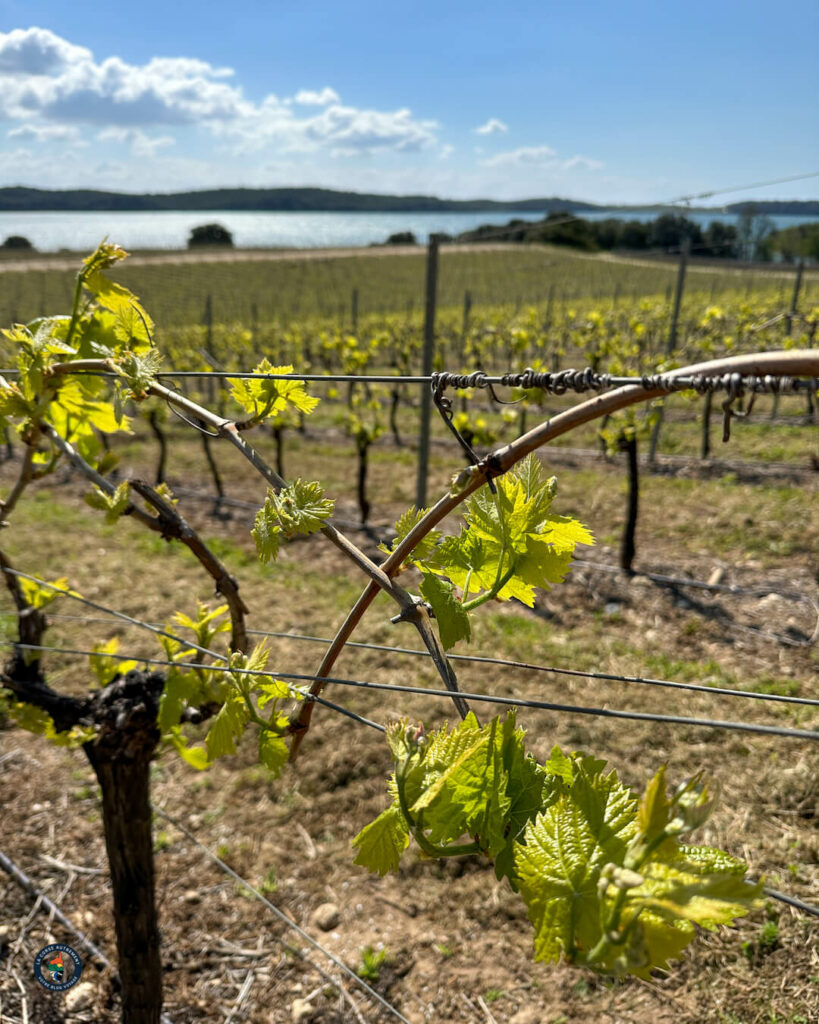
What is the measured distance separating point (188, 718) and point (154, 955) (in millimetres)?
850

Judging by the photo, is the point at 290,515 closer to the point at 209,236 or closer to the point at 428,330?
the point at 428,330

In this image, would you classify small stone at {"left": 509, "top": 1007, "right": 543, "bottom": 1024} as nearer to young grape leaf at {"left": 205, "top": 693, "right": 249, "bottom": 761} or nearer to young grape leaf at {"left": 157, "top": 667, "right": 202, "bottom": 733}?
young grape leaf at {"left": 157, "top": 667, "right": 202, "bottom": 733}

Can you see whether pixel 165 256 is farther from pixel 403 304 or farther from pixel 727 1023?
pixel 727 1023

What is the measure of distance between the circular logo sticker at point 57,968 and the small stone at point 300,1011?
77cm

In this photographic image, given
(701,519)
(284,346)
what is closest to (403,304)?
(284,346)

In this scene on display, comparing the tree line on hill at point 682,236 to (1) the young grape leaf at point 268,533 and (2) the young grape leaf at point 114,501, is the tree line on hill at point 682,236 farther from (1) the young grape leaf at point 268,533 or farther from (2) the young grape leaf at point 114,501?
(1) the young grape leaf at point 268,533

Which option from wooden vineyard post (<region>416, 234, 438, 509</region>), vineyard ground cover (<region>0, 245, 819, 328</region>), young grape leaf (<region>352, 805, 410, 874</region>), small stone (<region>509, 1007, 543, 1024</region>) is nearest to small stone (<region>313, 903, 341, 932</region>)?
small stone (<region>509, 1007, 543, 1024</region>)

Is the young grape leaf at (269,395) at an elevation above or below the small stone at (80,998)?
above

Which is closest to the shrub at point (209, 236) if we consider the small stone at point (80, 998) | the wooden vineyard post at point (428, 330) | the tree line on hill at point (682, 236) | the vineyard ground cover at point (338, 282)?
the vineyard ground cover at point (338, 282)

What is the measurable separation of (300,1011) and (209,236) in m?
37.1

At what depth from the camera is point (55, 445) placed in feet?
A: 5.32

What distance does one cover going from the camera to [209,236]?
113 feet

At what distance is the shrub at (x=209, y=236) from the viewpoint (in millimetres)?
33125

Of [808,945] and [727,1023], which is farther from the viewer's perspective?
[808,945]
